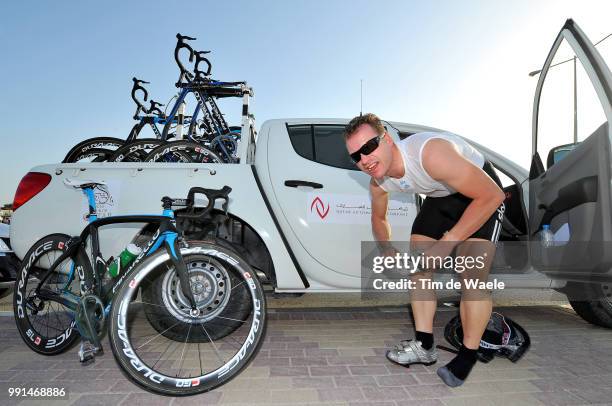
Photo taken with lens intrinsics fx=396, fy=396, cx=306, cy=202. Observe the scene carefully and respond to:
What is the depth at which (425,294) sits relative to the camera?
2.47 metres

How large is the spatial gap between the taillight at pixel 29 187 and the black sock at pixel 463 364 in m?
2.99

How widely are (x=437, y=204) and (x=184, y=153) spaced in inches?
99.4

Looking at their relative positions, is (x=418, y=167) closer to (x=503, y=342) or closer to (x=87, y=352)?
(x=503, y=342)

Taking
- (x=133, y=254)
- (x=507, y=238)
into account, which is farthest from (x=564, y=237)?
(x=133, y=254)

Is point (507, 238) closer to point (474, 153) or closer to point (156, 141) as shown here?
point (474, 153)

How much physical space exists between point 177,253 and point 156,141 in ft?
7.81

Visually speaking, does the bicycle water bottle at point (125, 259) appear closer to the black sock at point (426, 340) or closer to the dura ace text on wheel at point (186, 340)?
the dura ace text on wheel at point (186, 340)

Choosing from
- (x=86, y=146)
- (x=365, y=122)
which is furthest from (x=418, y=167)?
(x=86, y=146)

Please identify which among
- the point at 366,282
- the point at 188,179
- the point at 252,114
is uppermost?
the point at 252,114

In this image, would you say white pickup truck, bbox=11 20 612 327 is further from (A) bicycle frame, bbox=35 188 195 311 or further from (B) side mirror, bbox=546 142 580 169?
(B) side mirror, bbox=546 142 580 169

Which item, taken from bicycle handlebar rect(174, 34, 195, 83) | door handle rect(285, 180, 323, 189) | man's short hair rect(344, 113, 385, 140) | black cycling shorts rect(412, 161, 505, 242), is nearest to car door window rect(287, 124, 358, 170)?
door handle rect(285, 180, 323, 189)

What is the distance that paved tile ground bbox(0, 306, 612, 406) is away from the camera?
6.64 feet

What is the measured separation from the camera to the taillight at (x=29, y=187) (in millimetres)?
2889

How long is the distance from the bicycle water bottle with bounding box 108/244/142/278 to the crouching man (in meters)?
1.40
